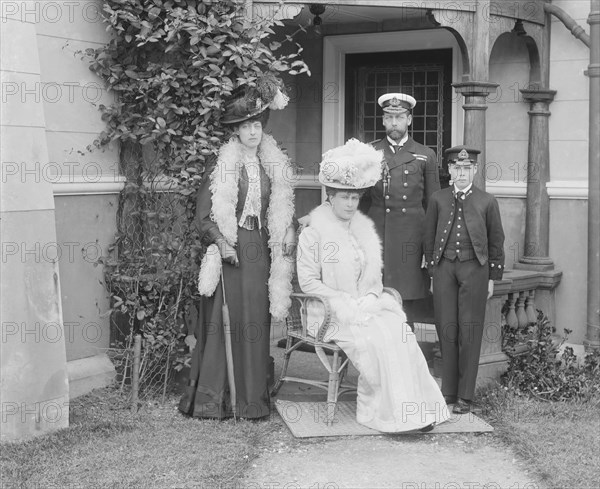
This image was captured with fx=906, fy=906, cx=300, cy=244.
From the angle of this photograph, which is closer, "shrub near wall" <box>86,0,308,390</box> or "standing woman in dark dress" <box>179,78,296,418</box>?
"standing woman in dark dress" <box>179,78,296,418</box>

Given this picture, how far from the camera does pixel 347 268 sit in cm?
600

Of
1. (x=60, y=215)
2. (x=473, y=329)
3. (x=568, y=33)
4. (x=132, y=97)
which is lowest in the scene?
(x=473, y=329)

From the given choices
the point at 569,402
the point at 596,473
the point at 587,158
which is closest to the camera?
the point at 596,473

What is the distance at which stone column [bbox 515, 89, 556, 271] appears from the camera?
779 cm

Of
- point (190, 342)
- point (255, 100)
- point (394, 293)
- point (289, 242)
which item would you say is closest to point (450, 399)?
point (394, 293)

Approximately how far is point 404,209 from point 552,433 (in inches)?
73.3

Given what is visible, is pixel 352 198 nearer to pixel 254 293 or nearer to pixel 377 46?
pixel 254 293

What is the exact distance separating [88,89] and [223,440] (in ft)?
9.04

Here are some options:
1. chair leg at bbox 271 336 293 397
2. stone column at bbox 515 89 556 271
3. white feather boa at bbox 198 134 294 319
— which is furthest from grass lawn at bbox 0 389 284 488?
stone column at bbox 515 89 556 271

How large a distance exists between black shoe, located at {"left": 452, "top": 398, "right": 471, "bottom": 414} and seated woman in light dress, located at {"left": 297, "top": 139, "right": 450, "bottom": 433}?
0.31 meters

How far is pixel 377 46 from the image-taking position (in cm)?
879

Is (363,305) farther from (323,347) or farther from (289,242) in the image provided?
(289,242)

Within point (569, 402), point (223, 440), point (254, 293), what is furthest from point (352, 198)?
point (569, 402)

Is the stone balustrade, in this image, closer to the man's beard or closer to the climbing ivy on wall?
the man's beard
